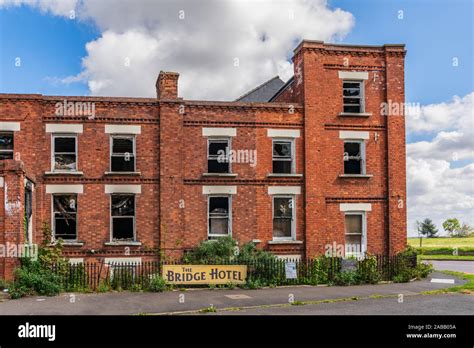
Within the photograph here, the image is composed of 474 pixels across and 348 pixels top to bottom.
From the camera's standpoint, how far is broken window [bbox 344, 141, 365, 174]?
25.1 meters

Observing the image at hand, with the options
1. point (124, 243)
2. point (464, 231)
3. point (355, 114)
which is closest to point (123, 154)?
point (124, 243)

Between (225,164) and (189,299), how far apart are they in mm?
8070

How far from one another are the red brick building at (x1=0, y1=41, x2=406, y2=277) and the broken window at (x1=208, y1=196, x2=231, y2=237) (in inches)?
1.8

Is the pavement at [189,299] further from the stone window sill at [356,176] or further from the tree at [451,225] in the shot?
the tree at [451,225]

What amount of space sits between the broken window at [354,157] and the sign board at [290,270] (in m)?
5.50

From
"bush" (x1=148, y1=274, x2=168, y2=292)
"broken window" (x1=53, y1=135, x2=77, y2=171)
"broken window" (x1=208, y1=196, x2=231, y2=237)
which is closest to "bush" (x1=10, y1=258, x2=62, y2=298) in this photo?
"bush" (x1=148, y1=274, x2=168, y2=292)

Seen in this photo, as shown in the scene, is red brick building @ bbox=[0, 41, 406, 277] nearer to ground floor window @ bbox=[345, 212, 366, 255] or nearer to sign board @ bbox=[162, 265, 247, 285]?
ground floor window @ bbox=[345, 212, 366, 255]

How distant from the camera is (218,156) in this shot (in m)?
24.2

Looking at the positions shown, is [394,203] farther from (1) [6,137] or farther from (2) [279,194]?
(1) [6,137]

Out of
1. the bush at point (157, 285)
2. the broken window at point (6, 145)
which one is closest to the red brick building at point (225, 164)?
the broken window at point (6, 145)

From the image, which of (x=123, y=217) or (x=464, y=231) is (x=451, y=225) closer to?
(x=464, y=231)

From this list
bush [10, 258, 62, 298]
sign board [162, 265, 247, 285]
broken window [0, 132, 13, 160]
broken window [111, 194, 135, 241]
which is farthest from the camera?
broken window [111, 194, 135, 241]
